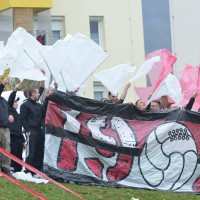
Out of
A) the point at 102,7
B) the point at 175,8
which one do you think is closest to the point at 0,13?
the point at 102,7

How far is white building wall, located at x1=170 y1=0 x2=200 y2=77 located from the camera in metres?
34.8

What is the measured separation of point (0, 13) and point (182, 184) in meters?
16.8

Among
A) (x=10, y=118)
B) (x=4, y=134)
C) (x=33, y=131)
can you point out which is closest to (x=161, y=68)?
(x=33, y=131)

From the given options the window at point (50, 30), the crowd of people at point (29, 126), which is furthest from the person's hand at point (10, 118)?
the window at point (50, 30)

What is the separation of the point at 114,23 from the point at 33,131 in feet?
59.0

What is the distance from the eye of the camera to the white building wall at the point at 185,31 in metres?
34.8

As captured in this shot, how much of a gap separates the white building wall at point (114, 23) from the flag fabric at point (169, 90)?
16005 millimetres

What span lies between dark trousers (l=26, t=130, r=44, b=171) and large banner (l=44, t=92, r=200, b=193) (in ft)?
0.93

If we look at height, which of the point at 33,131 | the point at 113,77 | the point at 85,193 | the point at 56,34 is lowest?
the point at 85,193

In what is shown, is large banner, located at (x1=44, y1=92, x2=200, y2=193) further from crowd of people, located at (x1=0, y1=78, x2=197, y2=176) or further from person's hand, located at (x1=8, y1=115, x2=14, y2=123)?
person's hand, located at (x1=8, y1=115, x2=14, y2=123)

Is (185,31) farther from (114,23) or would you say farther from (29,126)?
(29,126)

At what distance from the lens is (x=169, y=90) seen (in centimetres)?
1816

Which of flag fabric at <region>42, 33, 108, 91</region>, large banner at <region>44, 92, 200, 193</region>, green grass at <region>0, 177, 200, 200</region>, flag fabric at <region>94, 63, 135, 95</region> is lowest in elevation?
green grass at <region>0, 177, 200, 200</region>

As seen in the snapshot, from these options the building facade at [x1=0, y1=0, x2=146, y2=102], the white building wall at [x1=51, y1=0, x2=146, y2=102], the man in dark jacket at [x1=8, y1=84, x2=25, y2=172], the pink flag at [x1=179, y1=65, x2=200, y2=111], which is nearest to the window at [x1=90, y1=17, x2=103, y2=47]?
the building facade at [x1=0, y1=0, x2=146, y2=102]
